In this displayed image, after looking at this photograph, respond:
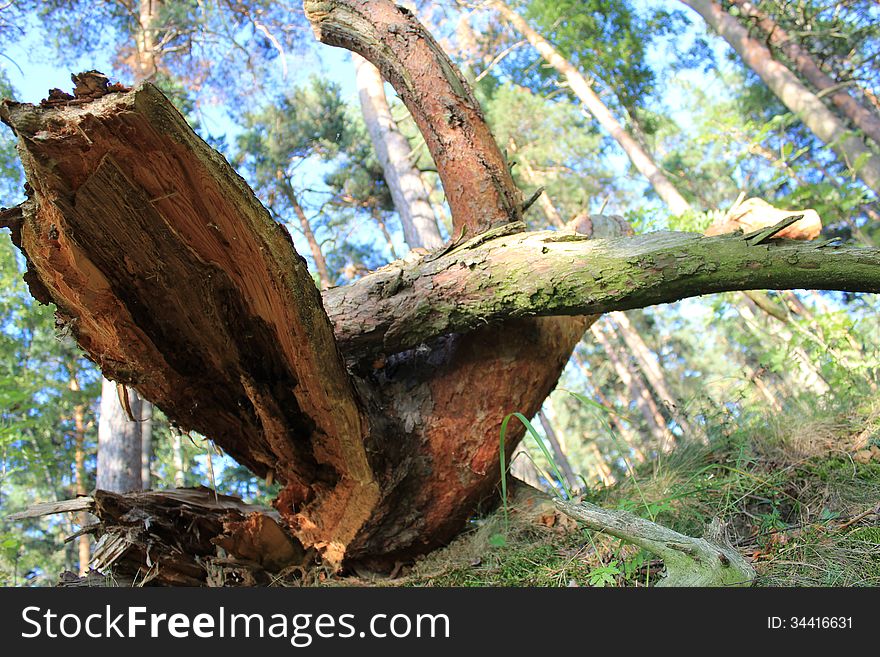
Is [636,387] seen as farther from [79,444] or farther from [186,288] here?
[186,288]

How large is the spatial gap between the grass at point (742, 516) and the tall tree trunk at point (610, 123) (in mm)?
5712

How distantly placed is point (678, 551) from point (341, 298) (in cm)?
172

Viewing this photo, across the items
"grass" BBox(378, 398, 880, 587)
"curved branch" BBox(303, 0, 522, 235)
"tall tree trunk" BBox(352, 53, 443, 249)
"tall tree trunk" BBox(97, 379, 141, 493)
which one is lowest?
"grass" BBox(378, 398, 880, 587)

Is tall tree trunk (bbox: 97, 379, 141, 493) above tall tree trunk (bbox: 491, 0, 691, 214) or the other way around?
the other way around

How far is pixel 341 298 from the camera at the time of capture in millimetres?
2725

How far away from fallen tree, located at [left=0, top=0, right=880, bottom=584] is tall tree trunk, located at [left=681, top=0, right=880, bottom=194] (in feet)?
17.6

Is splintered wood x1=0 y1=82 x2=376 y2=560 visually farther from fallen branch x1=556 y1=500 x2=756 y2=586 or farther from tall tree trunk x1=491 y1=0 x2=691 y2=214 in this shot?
tall tree trunk x1=491 y1=0 x2=691 y2=214

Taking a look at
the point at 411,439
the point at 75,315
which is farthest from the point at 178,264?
the point at 411,439

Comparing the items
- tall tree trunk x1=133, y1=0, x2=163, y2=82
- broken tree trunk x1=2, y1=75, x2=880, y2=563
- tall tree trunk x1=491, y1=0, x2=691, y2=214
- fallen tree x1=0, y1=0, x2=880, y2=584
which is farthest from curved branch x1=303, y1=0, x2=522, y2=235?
tall tree trunk x1=491, y1=0, x2=691, y2=214

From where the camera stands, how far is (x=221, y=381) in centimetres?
248

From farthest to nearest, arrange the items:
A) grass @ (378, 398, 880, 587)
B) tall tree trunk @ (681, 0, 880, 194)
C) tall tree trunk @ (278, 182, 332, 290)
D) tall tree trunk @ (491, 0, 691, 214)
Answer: tall tree trunk @ (278, 182, 332, 290), tall tree trunk @ (491, 0, 691, 214), tall tree trunk @ (681, 0, 880, 194), grass @ (378, 398, 880, 587)

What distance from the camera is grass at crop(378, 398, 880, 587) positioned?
2092 millimetres

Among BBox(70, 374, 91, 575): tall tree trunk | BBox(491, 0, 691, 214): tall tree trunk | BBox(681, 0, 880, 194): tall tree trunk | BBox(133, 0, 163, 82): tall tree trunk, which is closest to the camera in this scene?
BBox(681, 0, 880, 194): tall tree trunk

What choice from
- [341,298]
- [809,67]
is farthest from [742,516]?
[809,67]
